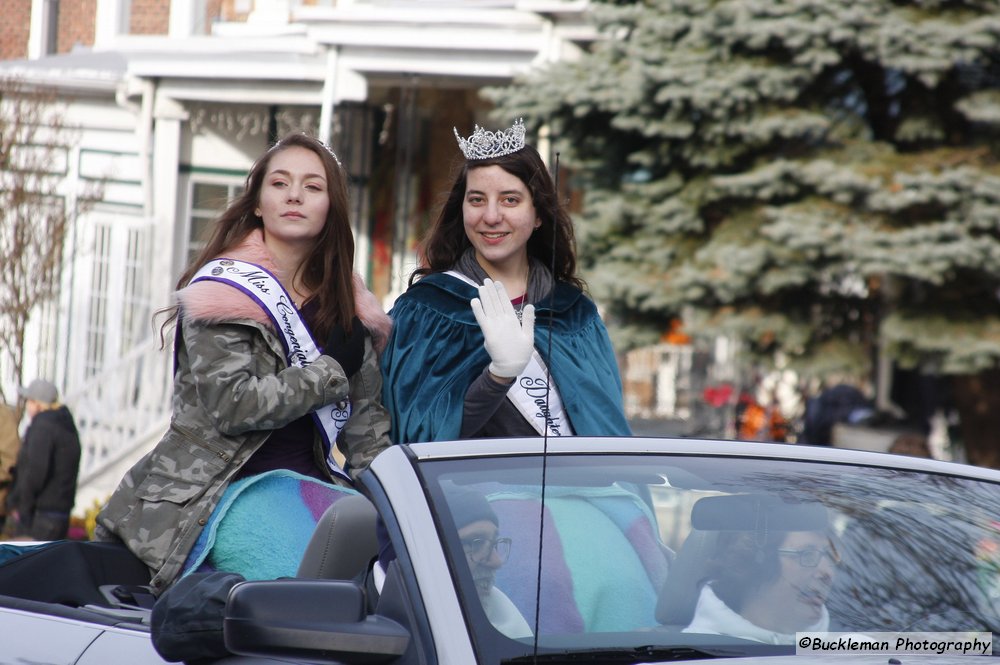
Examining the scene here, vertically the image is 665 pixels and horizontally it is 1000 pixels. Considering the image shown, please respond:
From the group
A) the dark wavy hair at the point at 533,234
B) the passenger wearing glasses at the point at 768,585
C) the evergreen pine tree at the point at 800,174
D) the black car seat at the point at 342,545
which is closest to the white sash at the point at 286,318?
the dark wavy hair at the point at 533,234

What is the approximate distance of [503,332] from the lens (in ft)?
12.4

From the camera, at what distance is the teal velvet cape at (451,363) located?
158 inches

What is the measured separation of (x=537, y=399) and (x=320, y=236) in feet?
2.68

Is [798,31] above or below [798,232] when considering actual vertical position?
above

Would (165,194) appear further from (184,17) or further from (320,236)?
(320,236)

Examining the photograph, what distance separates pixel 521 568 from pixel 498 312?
5.02 feet

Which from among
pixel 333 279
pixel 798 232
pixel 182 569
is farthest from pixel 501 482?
pixel 798 232

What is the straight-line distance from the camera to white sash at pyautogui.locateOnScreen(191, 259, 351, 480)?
12.4 ft

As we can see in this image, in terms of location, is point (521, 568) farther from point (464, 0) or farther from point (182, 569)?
point (464, 0)

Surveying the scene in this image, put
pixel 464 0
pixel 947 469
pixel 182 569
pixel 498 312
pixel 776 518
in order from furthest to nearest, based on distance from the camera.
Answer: pixel 464 0 < pixel 498 312 < pixel 182 569 < pixel 947 469 < pixel 776 518

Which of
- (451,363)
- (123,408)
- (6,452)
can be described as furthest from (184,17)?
(451,363)

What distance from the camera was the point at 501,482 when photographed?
8.27ft

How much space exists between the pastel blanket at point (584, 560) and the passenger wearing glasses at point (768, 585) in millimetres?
108

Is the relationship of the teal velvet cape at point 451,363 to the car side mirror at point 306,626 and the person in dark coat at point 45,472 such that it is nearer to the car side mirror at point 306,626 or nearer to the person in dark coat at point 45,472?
the car side mirror at point 306,626
